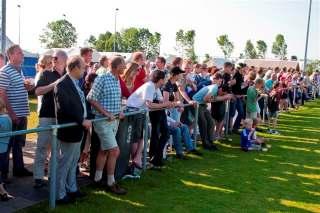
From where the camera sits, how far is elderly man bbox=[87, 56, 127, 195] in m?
5.96

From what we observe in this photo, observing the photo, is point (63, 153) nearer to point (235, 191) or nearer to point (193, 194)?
point (193, 194)

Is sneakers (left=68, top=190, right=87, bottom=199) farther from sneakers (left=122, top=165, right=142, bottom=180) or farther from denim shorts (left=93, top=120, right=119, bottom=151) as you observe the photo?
sneakers (left=122, top=165, right=142, bottom=180)

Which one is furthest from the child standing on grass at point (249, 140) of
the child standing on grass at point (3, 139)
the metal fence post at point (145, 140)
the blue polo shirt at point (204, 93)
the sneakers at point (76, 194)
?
the child standing on grass at point (3, 139)

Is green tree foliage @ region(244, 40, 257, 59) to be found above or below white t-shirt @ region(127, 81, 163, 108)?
above

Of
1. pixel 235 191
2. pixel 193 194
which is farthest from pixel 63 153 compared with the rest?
pixel 235 191

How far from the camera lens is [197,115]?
9.55m

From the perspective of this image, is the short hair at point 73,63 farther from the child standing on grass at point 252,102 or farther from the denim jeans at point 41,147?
the child standing on grass at point 252,102

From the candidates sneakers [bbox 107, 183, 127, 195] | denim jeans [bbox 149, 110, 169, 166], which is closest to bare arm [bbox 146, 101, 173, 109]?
denim jeans [bbox 149, 110, 169, 166]

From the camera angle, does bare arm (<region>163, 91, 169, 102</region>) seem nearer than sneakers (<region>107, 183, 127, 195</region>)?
No

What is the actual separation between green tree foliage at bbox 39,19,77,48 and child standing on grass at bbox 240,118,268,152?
76.7 m

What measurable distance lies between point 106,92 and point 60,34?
82406 mm

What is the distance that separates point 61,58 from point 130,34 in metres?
81.9

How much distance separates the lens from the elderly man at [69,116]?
5.23 meters

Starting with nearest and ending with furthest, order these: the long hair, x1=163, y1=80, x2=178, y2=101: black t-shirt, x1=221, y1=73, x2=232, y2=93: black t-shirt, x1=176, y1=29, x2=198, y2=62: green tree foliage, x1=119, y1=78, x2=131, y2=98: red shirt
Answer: the long hair
x1=119, y1=78, x2=131, y2=98: red shirt
x1=163, y1=80, x2=178, y2=101: black t-shirt
x1=221, y1=73, x2=232, y2=93: black t-shirt
x1=176, y1=29, x2=198, y2=62: green tree foliage
